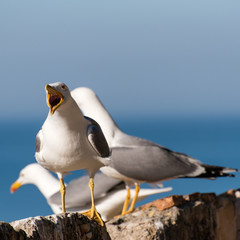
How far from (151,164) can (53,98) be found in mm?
2895

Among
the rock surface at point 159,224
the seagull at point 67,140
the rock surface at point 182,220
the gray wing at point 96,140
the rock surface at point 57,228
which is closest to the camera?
the rock surface at point 57,228

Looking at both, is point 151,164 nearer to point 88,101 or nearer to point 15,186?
point 88,101

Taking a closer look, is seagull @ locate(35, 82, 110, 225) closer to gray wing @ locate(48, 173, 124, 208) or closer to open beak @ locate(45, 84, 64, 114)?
open beak @ locate(45, 84, 64, 114)

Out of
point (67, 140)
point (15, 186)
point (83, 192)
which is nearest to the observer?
point (67, 140)

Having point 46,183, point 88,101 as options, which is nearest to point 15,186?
point 46,183

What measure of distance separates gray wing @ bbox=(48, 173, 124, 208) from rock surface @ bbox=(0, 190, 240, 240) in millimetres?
1166

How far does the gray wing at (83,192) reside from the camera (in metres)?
5.66

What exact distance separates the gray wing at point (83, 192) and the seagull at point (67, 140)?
2712mm

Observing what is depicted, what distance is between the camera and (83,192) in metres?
5.69

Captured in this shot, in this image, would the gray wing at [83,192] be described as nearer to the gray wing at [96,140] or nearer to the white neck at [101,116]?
the white neck at [101,116]

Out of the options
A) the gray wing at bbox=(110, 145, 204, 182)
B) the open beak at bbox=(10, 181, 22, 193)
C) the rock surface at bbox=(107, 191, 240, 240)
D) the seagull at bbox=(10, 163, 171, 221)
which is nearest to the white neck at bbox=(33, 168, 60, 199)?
the seagull at bbox=(10, 163, 171, 221)

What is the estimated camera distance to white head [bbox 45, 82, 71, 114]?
8.45 feet

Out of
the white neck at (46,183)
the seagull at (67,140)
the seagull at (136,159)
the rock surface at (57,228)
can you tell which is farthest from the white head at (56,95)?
the white neck at (46,183)

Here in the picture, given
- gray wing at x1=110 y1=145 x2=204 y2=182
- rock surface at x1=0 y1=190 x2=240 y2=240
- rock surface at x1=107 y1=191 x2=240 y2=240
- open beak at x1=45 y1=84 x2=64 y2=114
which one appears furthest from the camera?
gray wing at x1=110 y1=145 x2=204 y2=182
